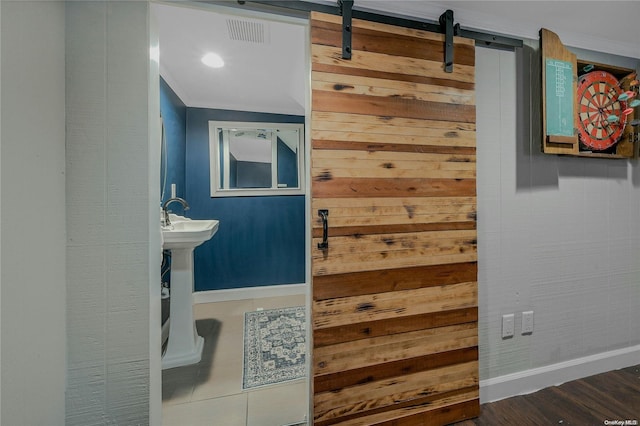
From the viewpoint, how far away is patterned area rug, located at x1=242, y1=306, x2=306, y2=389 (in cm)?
187

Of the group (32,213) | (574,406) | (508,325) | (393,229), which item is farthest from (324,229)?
(574,406)

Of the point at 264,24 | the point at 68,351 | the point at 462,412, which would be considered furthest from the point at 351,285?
the point at 264,24

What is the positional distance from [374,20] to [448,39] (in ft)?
1.34

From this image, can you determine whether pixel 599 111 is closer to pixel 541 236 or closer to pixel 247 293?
pixel 541 236

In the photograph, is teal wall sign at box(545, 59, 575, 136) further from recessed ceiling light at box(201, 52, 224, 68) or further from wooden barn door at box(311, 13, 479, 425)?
recessed ceiling light at box(201, 52, 224, 68)

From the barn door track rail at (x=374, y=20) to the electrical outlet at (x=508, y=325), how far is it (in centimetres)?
147

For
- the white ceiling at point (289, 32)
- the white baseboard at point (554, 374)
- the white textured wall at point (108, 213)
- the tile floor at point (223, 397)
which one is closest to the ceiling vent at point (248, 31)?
the white ceiling at point (289, 32)

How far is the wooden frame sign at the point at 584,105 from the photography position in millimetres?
1663

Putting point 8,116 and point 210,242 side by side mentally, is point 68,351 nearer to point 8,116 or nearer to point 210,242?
point 8,116

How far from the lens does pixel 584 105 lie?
70.6 inches

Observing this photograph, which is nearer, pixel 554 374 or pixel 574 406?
pixel 574 406

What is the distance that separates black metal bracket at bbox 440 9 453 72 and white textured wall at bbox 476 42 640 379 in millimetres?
277

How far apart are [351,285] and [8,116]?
1389 mm

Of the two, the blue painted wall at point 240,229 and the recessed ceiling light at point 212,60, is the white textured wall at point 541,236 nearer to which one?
the recessed ceiling light at point 212,60
